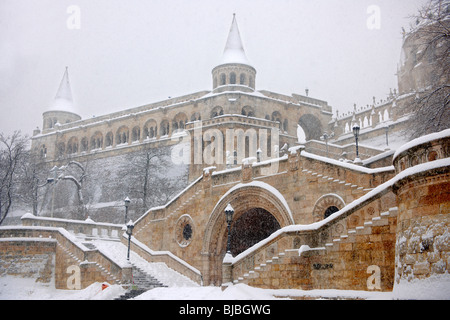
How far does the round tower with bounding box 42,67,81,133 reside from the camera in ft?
217

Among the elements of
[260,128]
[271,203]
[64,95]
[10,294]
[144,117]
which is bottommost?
[10,294]

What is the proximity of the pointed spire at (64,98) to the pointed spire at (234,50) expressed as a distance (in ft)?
81.9

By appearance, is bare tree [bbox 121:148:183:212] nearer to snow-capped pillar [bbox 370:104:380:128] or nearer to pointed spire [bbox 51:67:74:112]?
snow-capped pillar [bbox 370:104:380:128]

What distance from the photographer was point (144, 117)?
55.4 m

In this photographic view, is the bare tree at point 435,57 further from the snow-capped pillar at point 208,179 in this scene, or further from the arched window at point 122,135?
the arched window at point 122,135

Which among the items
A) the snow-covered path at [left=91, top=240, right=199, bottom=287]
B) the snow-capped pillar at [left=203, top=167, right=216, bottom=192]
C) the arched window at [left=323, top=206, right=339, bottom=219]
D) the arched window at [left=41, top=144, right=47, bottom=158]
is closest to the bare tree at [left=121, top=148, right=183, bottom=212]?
the snow-covered path at [left=91, top=240, right=199, bottom=287]

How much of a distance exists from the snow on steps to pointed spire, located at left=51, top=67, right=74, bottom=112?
182ft

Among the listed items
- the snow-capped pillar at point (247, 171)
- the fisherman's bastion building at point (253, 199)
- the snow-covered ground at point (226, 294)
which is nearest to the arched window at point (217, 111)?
the fisherman's bastion building at point (253, 199)

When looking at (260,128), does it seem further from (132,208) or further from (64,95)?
(64,95)

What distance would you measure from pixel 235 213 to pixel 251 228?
283cm

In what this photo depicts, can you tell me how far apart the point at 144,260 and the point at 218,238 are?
364 cm
